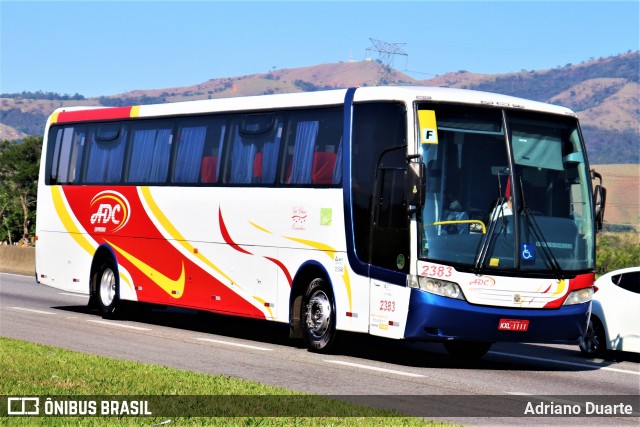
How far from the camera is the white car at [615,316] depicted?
18.4 m

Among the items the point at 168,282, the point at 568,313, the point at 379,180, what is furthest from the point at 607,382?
the point at 168,282

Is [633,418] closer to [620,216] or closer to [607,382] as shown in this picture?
[607,382]

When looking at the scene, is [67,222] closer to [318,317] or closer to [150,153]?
[150,153]

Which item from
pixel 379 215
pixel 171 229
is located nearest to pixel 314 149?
pixel 379 215

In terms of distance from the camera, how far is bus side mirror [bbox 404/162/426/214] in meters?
15.7

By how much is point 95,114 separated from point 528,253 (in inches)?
429

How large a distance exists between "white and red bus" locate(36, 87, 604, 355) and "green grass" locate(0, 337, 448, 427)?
3.47 m

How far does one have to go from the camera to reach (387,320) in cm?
1661

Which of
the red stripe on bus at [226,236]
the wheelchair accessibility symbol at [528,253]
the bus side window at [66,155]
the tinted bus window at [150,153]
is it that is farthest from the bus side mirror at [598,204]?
the bus side window at [66,155]

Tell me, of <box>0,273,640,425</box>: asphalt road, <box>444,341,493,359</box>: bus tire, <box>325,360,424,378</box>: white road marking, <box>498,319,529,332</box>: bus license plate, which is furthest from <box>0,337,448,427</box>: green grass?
<box>444,341,493,359</box>: bus tire

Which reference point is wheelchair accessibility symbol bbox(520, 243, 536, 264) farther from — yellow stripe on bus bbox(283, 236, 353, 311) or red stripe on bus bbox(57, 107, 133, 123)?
red stripe on bus bbox(57, 107, 133, 123)

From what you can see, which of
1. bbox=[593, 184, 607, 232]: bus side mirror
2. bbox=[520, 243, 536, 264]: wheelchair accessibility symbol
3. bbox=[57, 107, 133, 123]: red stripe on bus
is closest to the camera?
bbox=[520, 243, 536, 264]: wheelchair accessibility symbol

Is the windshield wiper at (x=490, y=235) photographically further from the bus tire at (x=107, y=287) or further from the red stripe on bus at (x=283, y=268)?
the bus tire at (x=107, y=287)

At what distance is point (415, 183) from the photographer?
1573 cm
